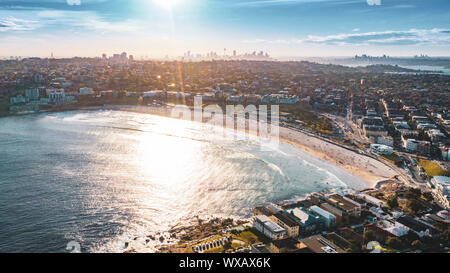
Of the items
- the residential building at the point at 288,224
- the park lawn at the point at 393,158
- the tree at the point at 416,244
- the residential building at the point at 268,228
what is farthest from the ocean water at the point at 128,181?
the tree at the point at 416,244

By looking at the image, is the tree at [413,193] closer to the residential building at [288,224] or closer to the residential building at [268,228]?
the residential building at [288,224]

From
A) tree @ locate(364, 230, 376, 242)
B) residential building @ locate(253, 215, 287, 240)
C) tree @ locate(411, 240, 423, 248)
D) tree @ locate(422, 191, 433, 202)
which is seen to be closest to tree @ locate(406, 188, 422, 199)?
tree @ locate(422, 191, 433, 202)

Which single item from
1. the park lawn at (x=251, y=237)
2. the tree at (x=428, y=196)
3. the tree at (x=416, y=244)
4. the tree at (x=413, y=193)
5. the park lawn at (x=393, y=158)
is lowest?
the tree at (x=416, y=244)

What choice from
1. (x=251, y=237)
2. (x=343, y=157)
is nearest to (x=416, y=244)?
(x=251, y=237)

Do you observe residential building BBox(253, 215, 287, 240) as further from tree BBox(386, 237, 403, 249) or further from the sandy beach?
the sandy beach

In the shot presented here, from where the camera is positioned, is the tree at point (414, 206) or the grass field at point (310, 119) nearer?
the tree at point (414, 206)
